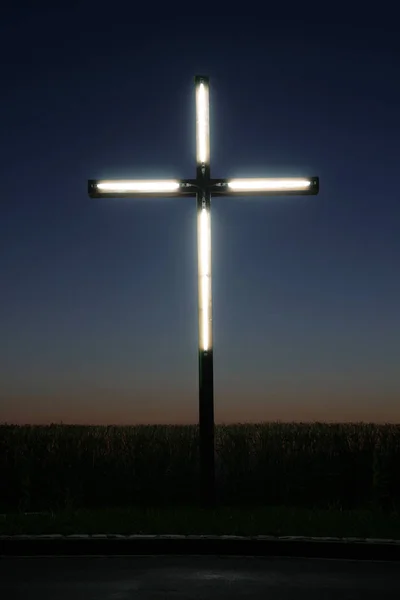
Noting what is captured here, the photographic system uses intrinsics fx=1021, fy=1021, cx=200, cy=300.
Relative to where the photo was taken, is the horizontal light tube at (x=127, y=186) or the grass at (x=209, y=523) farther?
the horizontal light tube at (x=127, y=186)

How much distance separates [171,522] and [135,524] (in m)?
0.43

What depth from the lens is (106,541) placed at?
10.8 m

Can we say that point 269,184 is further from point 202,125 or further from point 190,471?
point 190,471

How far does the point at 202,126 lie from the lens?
1409cm

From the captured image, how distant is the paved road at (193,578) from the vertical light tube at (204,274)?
3.73 meters

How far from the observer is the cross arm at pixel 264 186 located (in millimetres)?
14016

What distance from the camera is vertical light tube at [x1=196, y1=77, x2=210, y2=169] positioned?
14.1 metres

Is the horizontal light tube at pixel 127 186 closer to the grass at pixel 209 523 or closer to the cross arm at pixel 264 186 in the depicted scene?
the cross arm at pixel 264 186

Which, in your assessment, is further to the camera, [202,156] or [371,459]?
[371,459]

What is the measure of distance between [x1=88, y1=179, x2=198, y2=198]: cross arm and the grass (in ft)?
14.1

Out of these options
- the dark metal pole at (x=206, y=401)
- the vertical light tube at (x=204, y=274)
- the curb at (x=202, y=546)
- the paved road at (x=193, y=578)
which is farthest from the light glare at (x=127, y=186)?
the paved road at (x=193, y=578)

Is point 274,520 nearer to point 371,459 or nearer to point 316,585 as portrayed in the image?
point 316,585

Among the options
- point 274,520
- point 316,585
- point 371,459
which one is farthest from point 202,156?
point 371,459

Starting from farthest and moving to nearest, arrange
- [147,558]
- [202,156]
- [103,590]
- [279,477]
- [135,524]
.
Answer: [279,477], [202,156], [135,524], [147,558], [103,590]
